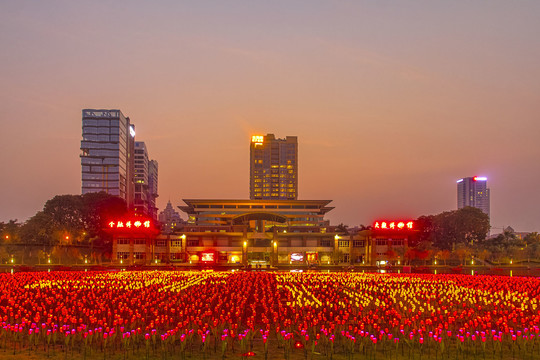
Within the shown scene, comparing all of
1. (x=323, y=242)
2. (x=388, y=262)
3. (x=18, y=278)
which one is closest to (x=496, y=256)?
(x=388, y=262)

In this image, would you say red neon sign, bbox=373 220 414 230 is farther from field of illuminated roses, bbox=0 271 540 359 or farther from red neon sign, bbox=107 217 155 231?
field of illuminated roses, bbox=0 271 540 359

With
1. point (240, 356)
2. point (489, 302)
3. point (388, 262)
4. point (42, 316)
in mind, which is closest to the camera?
point (240, 356)

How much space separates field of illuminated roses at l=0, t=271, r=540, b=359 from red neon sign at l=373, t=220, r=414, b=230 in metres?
58.9

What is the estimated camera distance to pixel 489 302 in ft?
97.4

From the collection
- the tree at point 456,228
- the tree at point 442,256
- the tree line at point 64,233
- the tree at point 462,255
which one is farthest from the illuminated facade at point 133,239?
the tree at point 456,228

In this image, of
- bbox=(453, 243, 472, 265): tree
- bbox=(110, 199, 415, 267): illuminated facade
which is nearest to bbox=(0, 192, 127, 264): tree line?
bbox=(110, 199, 415, 267): illuminated facade

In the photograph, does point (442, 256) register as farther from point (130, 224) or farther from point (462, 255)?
point (130, 224)

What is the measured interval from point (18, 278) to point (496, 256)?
274 feet

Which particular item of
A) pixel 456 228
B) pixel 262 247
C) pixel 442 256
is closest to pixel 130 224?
A: pixel 262 247

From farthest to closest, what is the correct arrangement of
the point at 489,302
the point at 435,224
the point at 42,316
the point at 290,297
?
1. the point at 435,224
2. the point at 290,297
3. the point at 489,302
4. the point at 42,316

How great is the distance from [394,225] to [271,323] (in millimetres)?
79479

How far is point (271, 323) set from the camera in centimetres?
2333

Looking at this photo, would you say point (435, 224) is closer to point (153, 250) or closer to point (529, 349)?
point (153, 250)

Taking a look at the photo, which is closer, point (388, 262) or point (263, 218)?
point (388, 262)
